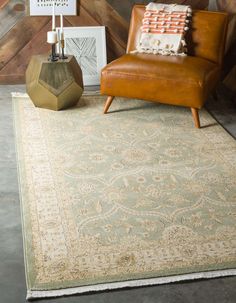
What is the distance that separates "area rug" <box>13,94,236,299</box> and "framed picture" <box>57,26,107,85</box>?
1.84 ft

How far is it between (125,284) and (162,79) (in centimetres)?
166

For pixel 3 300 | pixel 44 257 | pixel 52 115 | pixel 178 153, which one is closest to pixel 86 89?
pixel 52 115

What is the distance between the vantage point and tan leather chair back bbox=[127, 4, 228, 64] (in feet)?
11.5

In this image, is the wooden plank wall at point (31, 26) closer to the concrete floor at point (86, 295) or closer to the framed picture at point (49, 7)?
the framed picture at point (49, 7)

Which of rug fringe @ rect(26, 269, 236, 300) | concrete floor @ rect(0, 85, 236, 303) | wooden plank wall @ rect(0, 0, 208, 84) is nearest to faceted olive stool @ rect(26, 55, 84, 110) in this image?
wooden plank wall @ rect(0, 0, 208, 84)

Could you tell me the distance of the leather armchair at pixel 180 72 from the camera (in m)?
3.16

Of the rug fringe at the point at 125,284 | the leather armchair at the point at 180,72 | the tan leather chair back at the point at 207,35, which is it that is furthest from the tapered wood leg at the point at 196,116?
the rug fringe at the point at 125,284

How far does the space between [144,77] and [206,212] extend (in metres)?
1.21

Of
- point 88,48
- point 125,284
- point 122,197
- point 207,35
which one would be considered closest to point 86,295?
point 125,284

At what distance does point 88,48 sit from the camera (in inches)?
156

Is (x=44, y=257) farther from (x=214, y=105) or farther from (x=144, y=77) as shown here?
(x=214, y=105)

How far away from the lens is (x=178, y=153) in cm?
288

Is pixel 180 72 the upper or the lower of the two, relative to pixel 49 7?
lower

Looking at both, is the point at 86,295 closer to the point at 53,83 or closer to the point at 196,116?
the point at 196,116
